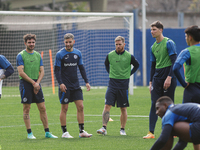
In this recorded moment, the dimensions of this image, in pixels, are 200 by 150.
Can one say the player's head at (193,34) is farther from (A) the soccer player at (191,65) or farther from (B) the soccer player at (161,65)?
(B) the soccer player at (161,65)

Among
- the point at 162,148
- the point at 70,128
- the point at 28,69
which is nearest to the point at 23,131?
the point at 70,128

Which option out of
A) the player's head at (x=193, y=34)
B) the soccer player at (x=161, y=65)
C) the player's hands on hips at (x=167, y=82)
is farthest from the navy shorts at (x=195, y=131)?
the soccer player at (x=161, y=65)

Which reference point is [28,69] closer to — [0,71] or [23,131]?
[0,71]

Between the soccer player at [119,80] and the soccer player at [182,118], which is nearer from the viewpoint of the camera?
the soccer player at [182,118]

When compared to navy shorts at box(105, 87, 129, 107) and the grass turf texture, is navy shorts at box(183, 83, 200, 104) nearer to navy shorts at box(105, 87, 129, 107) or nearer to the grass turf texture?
the grass turf texture

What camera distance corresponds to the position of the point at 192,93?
19.3 feet

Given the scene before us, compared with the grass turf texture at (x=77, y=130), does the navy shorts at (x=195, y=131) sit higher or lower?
higher

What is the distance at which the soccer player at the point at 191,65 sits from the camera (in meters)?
5.74

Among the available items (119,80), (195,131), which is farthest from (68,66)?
(195,131)

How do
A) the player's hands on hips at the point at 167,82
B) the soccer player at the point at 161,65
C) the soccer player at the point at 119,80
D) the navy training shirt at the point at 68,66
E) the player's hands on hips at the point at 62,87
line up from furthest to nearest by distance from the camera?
1. the soccer player at the point at 119,80
2. the navy training shirt at the point at 68,66
3. the player's hands on hips at the point at 62,87
4. the soccer player at the point at 161,65
5. the player's hands on hips at the point at 167,82

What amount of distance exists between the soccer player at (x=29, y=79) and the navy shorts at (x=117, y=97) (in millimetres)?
1500

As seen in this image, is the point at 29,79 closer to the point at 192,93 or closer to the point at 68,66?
the point at 68,66

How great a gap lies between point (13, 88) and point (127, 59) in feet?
36.9

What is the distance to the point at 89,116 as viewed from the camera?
10.9 metres
